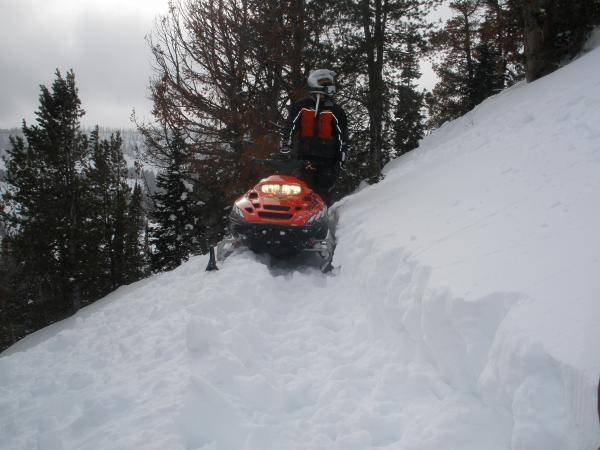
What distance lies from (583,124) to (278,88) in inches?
361

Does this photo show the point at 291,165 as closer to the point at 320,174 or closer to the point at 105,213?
the point at 320,174

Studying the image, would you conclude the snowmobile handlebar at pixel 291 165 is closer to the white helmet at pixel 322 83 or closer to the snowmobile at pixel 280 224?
the snowmobile at pixel 280 224

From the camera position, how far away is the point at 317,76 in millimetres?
6516

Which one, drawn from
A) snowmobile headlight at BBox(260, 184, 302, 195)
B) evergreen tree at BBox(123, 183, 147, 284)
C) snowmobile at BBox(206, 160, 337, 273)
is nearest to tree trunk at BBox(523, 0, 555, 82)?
snowmobile headlight at BBox(260, 184, 302, 195)

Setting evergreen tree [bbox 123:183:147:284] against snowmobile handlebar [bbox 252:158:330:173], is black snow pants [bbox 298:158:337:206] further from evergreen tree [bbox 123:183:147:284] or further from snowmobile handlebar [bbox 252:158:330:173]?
evergreen tree [bbox 123:183:147:284]

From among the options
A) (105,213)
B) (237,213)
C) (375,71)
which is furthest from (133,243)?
(237,213)

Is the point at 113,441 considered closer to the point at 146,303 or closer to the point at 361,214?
the point at 146,303

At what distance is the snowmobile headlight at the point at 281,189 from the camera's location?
5566 mm

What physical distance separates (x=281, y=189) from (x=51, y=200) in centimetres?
1635

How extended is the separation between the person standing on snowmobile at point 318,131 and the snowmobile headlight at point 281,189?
1098 millimetres

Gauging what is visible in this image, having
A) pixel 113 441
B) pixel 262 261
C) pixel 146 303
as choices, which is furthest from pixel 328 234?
pixel 113 441

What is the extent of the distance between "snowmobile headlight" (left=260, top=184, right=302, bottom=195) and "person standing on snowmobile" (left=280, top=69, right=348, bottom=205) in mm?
1098

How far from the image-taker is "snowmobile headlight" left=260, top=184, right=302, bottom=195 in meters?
5.57

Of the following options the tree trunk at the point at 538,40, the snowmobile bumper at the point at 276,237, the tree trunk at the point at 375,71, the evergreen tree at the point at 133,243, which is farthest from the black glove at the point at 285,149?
the evergreen tree at the point at 133,243
